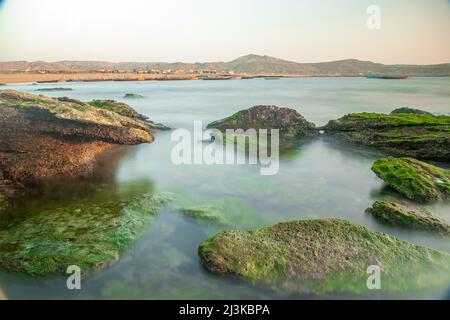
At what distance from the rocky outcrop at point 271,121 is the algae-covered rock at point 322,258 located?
463 inches

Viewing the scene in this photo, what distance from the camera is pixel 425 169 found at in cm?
973

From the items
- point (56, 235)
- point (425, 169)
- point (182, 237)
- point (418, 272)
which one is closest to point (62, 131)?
point (56, 235)

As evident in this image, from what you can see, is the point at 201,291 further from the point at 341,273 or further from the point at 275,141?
the point at 275,141

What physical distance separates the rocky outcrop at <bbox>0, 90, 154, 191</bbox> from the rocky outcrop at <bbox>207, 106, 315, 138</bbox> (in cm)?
811

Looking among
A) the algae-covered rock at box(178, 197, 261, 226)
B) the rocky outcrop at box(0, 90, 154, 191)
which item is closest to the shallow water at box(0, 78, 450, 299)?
the algae-covered rock at box(178, 197, 261, 226)

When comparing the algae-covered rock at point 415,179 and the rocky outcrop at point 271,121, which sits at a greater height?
the rocky outcrop at point 271,121

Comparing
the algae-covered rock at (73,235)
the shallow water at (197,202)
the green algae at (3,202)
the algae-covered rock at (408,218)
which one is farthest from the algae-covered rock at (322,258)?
the green algae at (3,202)

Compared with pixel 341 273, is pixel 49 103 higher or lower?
higher

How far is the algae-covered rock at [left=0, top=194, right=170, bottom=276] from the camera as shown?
18.6ft

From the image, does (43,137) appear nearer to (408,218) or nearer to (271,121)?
(408,218)

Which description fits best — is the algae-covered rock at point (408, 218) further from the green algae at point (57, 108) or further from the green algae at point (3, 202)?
the green algae at point (57, 108)

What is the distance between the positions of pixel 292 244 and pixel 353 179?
579 cm

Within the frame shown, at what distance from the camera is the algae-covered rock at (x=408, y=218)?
7043 mm

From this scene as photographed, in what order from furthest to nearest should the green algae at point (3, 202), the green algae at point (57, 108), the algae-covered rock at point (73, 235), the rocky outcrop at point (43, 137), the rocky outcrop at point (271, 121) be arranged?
the rocky outcrop at point (271, 121) → the green algae at point (57, 108) → the rocky outcrop at point (43, 137) → the green algae at point (3, 202) → the algae-covered rock at point (73, 235)
